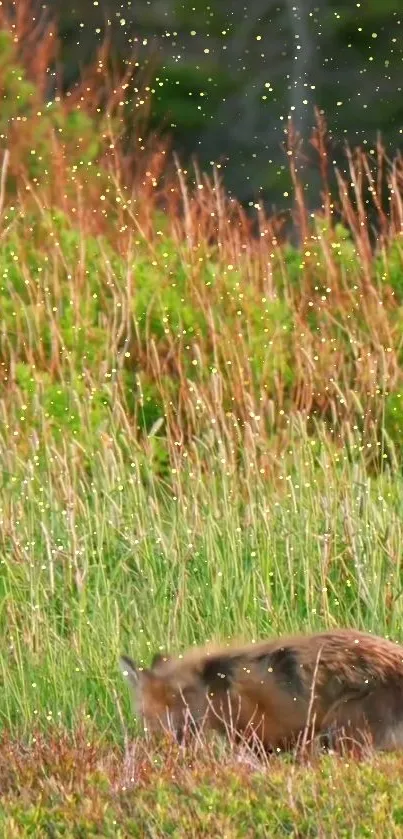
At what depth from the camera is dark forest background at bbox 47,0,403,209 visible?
21.8 meters

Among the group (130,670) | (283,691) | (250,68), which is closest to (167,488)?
(130,670)

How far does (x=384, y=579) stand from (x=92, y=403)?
2.56 m

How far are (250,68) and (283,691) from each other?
57.5 feet

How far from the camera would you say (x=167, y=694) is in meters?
5.74

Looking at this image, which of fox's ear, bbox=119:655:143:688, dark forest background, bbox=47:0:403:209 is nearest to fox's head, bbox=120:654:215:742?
fox's ear, bbox=119:655:143:688

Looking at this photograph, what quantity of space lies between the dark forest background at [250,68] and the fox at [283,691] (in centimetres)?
1617

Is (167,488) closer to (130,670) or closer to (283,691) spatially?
(130,670)

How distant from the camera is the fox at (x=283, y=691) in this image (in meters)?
5.44

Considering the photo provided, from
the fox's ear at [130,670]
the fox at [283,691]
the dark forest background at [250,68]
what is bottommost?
the fox at [283,691]

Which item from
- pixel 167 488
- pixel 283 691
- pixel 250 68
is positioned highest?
pixel 250 68

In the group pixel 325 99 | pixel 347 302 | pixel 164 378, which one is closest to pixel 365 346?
pixel 347 302

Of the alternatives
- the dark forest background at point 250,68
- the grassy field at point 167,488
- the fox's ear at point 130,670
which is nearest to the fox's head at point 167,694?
the fox's ear at point 130,670

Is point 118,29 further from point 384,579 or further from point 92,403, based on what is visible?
point 384,579

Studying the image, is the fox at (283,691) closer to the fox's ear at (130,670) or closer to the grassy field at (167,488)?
the fox's ear at (130,670)
